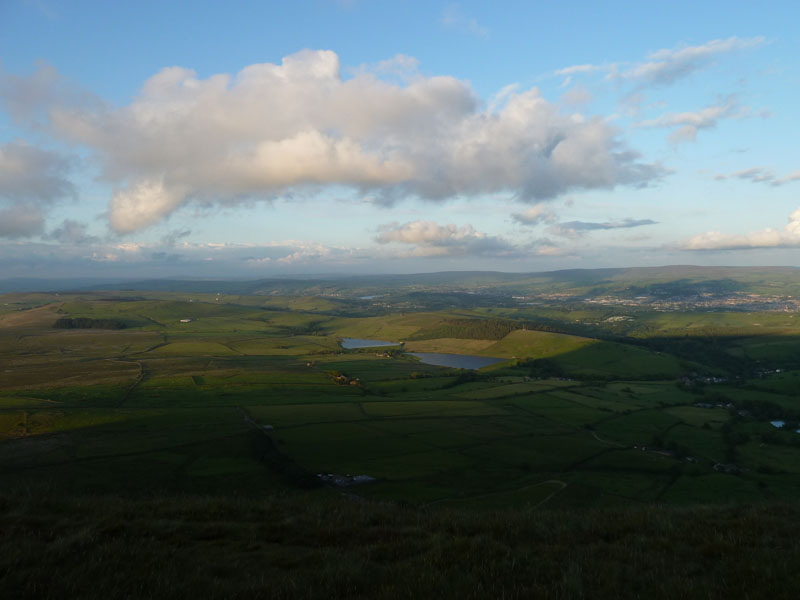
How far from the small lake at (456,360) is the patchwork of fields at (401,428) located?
59.0ft

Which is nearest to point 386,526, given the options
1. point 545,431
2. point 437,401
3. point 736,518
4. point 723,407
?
point 736,518

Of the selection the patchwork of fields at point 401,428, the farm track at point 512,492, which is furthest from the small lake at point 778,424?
the farm track at point 512,492

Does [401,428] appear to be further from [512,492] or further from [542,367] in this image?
[542,367]

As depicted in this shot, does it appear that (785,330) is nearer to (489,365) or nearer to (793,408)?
(793,408)

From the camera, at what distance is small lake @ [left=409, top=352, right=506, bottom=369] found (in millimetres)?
154875

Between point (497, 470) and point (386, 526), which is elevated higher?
point (386, 526)

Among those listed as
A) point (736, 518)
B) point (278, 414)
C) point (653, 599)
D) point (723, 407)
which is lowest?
point (723, 407)

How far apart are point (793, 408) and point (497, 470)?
278 ft

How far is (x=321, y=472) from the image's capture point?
4959cm

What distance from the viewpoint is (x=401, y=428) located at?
231 ft

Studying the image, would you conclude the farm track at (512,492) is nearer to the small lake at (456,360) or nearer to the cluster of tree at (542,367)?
the cluster of tree at (542,367)

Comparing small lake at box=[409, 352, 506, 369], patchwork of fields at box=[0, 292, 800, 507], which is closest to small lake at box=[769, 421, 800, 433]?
patchwork of fields at box=[0, 292, 800, 507]

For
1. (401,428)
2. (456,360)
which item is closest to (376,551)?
(401,428)

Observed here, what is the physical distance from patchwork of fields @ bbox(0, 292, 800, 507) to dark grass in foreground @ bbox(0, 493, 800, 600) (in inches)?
254
